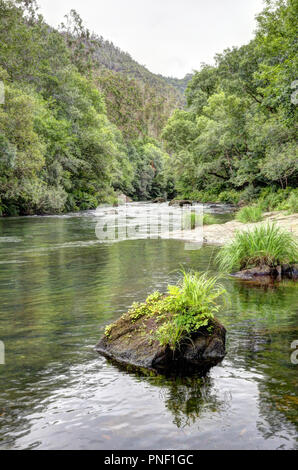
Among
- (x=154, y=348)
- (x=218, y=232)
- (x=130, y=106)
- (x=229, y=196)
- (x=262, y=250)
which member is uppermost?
(x=130, y=106)

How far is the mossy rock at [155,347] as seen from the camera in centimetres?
515

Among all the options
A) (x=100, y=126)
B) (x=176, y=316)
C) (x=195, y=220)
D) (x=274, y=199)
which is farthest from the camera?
(x=100, y=126)

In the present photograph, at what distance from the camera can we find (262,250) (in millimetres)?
11086

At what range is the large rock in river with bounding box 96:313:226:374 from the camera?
5.15 m

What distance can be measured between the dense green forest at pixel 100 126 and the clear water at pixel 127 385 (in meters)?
11.2

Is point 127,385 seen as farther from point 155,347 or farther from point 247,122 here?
point 247,122

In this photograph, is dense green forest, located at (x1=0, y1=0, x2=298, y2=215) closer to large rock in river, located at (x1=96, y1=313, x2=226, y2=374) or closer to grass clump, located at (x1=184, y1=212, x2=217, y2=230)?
grass clump, located at (x1=184, y1=212, x2=217, y2=230)

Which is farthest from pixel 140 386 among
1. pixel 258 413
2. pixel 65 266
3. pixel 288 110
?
pixel 288 110

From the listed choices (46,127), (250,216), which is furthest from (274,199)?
(46,127)

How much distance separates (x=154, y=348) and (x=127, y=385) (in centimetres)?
67

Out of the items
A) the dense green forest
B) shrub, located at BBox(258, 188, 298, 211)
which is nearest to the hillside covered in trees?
the dense green forest

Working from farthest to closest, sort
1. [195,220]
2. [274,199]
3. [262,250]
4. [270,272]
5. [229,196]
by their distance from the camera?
1. [229,196]
2. [274,199]
3. [195,220]
4. [262,250]
5. [270,272]

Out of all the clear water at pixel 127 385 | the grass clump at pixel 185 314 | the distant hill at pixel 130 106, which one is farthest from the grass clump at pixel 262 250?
the distant hill at pixel 130 106
